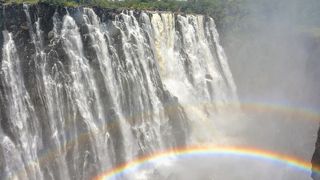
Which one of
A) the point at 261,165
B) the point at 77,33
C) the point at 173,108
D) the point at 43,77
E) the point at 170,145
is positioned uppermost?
the point at 77,33

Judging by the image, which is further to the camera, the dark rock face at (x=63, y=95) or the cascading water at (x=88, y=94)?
the cascading water at (x=88, y=94)

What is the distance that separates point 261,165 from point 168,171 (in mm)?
7044

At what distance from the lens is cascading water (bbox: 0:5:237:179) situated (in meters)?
27.1

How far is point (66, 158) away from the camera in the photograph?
2892 centimetres

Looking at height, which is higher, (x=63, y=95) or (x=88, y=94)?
(x=63, y=95)

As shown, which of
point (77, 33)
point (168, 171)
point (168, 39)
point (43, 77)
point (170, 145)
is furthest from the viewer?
point (168, 39)

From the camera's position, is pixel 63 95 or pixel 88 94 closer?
pixel 63 95

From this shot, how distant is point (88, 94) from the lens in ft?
102

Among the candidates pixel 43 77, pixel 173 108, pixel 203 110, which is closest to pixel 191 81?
pixel 203 110

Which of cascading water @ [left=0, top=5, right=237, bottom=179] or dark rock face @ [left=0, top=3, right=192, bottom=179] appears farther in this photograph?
cascading water @ [left=0, top=5, right=237, bottom=179]

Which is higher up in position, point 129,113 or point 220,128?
point 129,113

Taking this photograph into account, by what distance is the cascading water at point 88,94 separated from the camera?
88.9 ft

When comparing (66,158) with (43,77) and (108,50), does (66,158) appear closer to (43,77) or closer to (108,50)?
(43,77)

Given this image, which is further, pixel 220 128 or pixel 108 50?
pixel 220 128
